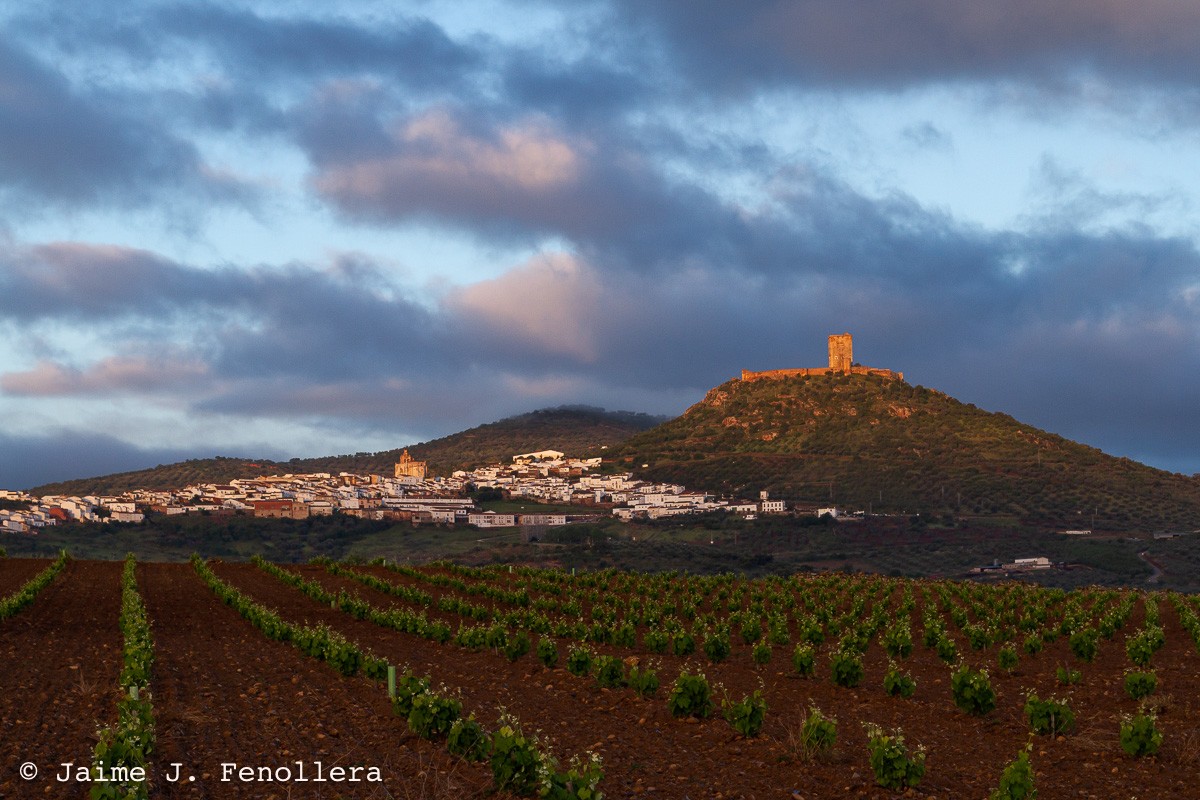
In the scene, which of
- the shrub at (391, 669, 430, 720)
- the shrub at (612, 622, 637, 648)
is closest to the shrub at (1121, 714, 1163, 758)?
the shrub at (391, 669, 430, 720)

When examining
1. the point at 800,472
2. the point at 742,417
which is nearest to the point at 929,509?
the point at 800,472

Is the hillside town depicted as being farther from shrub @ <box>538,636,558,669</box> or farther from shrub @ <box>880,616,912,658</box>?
shrub @ <box>538,636,558,669</box>

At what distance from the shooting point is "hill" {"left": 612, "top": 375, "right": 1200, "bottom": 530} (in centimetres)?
11569

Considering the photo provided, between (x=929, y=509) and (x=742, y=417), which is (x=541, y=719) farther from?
(x=742, y=417)

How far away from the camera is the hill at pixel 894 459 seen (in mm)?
115688

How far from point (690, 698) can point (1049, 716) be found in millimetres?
5315

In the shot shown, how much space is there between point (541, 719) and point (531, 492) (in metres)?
132

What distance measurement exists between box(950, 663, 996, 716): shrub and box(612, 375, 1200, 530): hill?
93.1 meters

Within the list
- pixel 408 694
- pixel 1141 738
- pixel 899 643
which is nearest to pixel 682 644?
pixel 899 643

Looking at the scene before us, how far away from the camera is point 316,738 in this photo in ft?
50.3

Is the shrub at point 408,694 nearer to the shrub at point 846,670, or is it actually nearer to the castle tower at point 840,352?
the shrub at point 846,670

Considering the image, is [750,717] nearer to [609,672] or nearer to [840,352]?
[609,672]

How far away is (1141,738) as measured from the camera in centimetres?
1566

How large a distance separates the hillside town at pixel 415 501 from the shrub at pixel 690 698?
96760 millimetres
